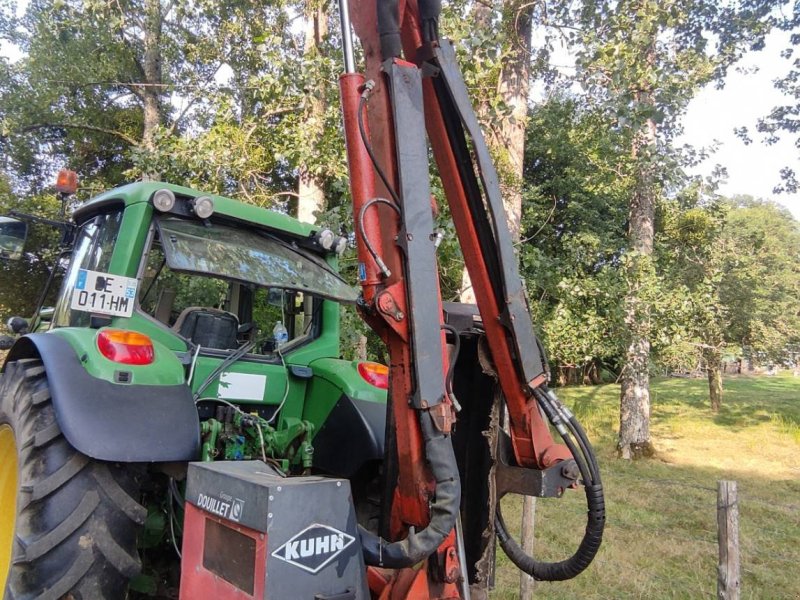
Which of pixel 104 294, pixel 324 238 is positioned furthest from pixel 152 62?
pixel 104 294

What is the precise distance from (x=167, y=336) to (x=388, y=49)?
5.76 feet

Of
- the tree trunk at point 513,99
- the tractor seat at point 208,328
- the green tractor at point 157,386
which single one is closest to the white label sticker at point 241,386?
the green tractor at point 157,386

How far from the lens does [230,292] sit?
Result: 415 centimetres

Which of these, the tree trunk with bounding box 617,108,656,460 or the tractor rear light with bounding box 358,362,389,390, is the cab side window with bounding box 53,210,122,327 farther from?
the tree trunk with bounding box 617,108,656,460

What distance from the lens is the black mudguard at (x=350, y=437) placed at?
119 inches

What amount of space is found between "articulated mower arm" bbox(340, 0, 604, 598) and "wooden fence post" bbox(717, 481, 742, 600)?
1775 millimetres

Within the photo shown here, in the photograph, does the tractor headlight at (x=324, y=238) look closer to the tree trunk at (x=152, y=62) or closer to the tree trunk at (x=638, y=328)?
the tree trunk at (x=638, y=328)

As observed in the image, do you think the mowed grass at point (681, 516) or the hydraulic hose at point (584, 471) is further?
the mowed grass at point (681, 516)

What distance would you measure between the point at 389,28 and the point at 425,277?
952mm

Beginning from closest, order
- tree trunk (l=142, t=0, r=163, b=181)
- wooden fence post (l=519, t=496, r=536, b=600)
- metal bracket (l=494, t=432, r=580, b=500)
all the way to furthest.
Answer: metal bracket (l=494, t=432, r=580, b=500) → wooden fence post (l=519, t=496, r=536, b=600) → tree trunk (l=142, t=0, r=163, b=181)

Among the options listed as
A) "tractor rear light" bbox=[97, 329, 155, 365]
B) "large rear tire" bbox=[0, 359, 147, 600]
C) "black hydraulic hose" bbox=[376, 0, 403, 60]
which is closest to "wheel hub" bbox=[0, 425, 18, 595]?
"large rear tire" bbox=[0, 359, 147, 600]

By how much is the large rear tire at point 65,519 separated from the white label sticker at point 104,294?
0.46 metres

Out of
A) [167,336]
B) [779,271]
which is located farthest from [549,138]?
[779,271]

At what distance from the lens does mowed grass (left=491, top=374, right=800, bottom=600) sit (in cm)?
477
